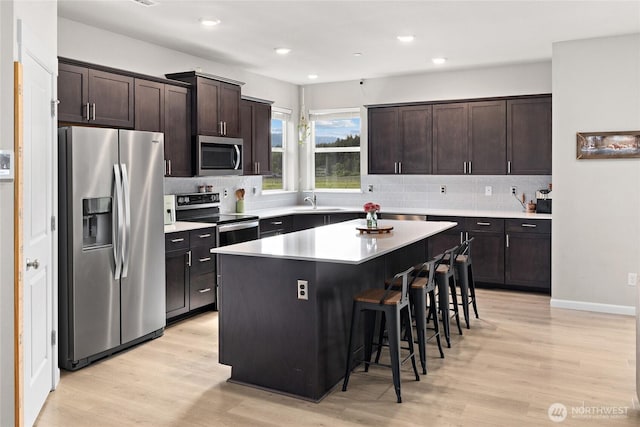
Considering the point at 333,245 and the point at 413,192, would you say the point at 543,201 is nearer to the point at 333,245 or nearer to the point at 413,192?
the point at 413,192

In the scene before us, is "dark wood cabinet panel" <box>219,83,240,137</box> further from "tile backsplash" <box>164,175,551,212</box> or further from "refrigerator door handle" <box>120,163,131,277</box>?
"refrigerator door handle" <box>120,163,131,277</box>

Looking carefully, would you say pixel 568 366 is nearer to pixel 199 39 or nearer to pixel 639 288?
pixel 639 288

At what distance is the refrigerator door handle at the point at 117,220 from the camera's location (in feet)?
13.9

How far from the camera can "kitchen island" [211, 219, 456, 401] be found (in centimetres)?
344

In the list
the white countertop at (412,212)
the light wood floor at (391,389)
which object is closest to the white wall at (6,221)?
the light wood floor at (391,389)

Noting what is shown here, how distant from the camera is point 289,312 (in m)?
3.51

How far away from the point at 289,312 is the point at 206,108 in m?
3.13

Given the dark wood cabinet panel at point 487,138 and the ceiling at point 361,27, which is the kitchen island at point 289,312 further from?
the dark wood cabinet panel at point 487,138

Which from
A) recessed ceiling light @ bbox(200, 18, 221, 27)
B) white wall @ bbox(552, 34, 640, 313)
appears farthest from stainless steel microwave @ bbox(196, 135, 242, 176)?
white wall @ bbox(552, 34, 640, 313)

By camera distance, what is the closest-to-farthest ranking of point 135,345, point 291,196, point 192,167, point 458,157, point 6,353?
1. point 6,353
2. point 135,345
3. point 192,167
4. point 458,157
5. point 291,196

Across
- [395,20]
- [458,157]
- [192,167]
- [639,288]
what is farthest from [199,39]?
[639,288]

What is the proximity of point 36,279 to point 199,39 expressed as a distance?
3142 mm

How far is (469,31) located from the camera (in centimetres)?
526

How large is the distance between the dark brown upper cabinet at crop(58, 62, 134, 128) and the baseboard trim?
4652 mm
